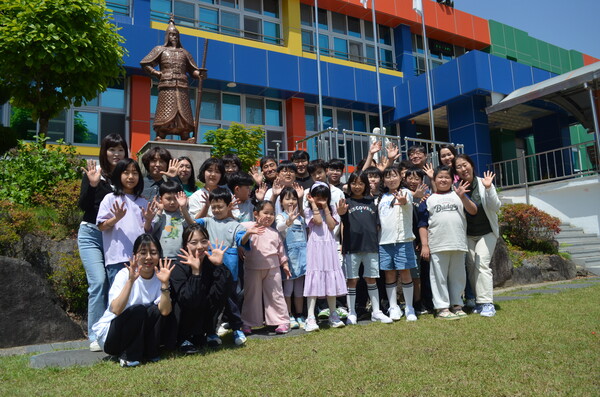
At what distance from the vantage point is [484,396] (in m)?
2.35

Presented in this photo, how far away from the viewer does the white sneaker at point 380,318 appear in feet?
15.0

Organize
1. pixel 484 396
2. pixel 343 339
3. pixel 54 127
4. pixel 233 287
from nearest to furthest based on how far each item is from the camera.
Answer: pixel 484 396
pixel 343 339
pixel 233 287
pixel 54 127

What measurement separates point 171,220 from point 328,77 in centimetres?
1285

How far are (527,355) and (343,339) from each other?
1400 mm

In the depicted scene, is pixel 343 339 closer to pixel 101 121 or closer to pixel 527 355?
pixel 527 355

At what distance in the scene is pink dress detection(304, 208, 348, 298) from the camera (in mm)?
4480

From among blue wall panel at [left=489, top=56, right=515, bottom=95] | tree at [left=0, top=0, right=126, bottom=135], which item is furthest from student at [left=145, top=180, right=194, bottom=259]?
blue wall panel at [left=489, top=56, right=515, bottom=95]

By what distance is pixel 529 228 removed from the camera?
9.11 meters

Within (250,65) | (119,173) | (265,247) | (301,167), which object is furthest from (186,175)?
(250,65)

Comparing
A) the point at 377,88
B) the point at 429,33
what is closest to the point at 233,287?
the point at 377,88

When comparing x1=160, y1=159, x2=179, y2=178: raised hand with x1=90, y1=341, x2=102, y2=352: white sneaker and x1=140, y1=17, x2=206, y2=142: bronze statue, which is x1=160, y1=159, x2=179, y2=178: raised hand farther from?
x1=140, y1=17, x2=206, y2=142: bronze statue

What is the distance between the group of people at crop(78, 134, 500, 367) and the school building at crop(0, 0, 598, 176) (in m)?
8.23

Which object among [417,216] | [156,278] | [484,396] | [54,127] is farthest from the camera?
[54,127]

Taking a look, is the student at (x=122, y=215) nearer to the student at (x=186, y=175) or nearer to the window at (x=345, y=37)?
the student at (x=186, y=175)
